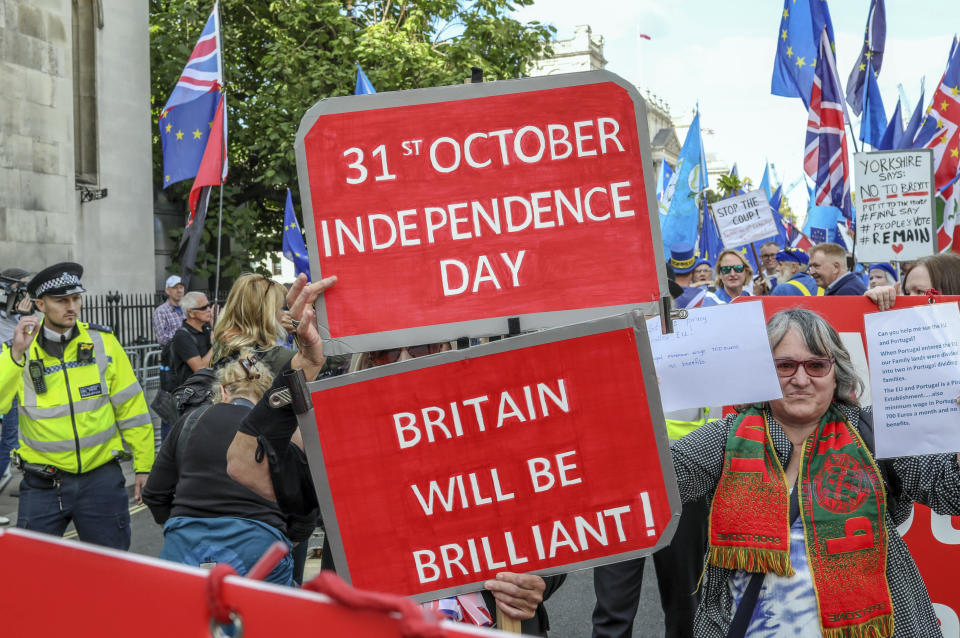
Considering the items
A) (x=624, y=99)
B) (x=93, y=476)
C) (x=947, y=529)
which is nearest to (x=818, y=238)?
(x=947, y=529)

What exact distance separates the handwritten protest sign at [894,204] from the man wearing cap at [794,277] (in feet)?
1.35

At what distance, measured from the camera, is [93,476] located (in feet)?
15.8

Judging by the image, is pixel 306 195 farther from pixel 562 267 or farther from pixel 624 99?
pixel 624 99

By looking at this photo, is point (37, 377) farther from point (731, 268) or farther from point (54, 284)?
point (731, 268)

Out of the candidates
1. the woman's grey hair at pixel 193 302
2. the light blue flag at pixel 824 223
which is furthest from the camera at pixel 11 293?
the light blue flag at pixel 824 223

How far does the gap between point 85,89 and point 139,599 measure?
18.5 metres

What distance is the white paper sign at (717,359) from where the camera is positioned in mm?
2816

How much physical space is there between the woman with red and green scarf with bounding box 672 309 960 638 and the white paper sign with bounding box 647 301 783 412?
98 mm

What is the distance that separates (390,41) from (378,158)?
18378 millimetres

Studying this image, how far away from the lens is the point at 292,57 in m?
20.1

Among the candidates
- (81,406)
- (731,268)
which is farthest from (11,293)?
(731,268)

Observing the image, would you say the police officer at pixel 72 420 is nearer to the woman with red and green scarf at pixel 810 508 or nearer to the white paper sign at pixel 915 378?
the woman with red and green scarf at pixel 810 508

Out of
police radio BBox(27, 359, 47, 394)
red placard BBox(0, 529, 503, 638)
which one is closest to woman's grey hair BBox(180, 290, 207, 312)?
police radio BBox(27, 359, 47, 394)

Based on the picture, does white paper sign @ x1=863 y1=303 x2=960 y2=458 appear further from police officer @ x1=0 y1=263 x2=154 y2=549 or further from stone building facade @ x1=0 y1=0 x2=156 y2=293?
stone building facade @ x1=0 y1=0 x2=156 y2=293
